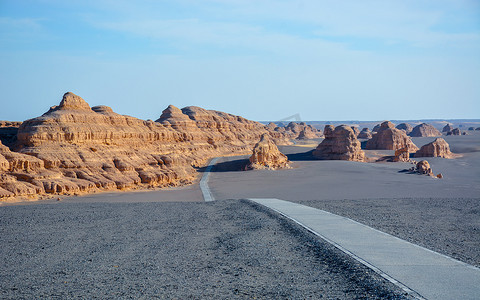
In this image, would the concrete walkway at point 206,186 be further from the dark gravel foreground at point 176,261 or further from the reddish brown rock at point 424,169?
the reddish brown rock at point 424,169

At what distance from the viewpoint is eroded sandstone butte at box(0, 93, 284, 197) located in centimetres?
2552

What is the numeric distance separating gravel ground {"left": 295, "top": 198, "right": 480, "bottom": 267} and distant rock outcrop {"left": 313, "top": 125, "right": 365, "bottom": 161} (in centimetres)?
2987

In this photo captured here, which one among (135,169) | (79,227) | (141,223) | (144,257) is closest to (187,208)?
(141,223)

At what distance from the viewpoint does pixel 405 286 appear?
297 inches

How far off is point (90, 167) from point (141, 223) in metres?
15.2

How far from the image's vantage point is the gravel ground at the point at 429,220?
36.7ft

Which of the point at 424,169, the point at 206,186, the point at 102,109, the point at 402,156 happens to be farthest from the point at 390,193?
the point at 402,156

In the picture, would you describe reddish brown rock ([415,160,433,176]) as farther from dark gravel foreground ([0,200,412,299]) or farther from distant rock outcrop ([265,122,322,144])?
distant rock outcrop ([265,122,322,144])

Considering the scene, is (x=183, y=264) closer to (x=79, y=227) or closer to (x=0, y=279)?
(x=0, y=279)

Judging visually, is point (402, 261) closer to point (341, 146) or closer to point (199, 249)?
point (199, 249)

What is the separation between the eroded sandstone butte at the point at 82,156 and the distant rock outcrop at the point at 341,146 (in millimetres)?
20343

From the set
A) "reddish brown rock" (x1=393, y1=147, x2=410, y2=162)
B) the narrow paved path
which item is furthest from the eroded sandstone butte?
"reddish brown rock" (x1=393, y1=147, x2=410, y2=162)

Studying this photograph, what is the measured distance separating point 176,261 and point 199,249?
3.89 ft

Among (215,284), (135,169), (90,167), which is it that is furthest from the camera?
(135,169)
